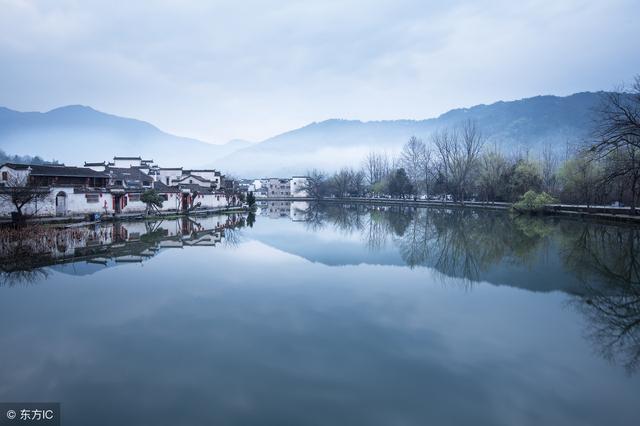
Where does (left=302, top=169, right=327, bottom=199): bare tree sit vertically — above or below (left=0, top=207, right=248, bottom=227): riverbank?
above

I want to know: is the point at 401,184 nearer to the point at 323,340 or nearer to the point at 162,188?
the point at 162,188

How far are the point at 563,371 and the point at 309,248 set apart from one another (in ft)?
43.3

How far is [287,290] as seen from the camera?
10.7 m

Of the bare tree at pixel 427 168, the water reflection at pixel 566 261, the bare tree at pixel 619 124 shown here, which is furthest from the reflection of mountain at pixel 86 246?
the bare tree at pixel 427 168

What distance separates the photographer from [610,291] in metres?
10.4

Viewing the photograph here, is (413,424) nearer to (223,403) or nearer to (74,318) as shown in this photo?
(223,403)

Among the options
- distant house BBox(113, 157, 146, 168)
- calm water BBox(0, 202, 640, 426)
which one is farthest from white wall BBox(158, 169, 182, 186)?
calm water BBox(0, 202, 640, 426)

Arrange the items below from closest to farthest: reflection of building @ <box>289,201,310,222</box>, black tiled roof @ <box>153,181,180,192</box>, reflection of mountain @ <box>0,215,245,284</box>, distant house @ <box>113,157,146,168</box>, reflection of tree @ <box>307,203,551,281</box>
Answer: reflection of mountain @ <box>0,215,245,284</box>, reflection of tree @ <box>307,203,551,281</box>, reflection of building @ <box>289,201,310,222</box>, black tiled roof @ <box>153,181,180,192</box>, distant house @ <box>113,157,146,168</box>

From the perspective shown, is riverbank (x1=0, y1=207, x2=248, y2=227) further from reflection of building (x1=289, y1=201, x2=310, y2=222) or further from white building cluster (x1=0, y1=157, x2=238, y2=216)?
reflection of building (x1=289, y1=201, x2=310, y2=222)

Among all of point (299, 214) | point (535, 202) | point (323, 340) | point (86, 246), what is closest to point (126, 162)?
point (299, 214)

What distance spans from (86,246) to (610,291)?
20893mm

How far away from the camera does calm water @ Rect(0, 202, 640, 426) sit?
5.02 m

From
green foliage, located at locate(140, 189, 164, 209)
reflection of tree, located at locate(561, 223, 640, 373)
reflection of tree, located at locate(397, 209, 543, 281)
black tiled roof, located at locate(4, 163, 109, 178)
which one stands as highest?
black tiled roof, located at locate(4, 163, 109, 178)

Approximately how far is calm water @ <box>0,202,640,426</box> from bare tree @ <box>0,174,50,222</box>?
9.95 metres
